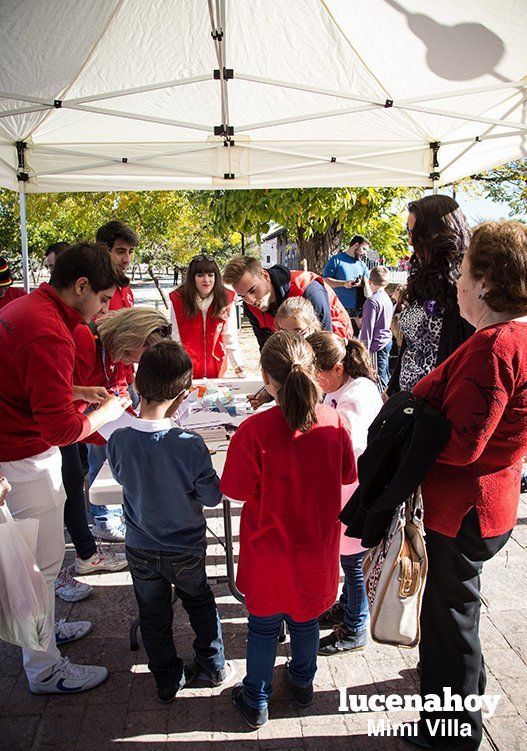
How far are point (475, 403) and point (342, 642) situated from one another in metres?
1.51

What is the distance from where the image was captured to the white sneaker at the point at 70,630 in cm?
259

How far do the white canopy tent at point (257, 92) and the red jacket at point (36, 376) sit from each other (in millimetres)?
2354

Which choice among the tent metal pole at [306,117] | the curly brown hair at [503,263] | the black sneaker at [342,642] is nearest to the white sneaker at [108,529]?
the black sneaker at [342,642]

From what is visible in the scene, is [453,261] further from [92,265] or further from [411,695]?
[411,695]

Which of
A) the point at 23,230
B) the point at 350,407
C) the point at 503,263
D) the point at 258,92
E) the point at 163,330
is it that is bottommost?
the point at 350,407

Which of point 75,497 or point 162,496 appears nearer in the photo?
point 162,496

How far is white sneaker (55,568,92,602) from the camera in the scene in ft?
9.63

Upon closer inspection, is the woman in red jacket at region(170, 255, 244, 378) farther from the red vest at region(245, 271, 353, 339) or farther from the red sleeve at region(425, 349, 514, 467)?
the red sleeve at region(425, 349, 514, 467)

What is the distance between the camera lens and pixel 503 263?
1578 mm

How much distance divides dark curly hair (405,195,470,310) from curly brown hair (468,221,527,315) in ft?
2.33

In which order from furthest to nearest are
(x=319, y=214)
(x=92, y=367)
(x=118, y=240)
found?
(x=319, y=214), (x=118, y=240), (x=92, y=367)

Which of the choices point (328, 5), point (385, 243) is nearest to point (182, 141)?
point (328, 5)

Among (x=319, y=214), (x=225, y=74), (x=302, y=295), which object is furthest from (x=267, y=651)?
(x=319, y=214)

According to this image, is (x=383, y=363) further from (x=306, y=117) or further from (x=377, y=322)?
(x=306, y=117)
